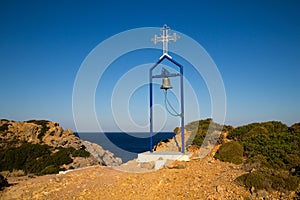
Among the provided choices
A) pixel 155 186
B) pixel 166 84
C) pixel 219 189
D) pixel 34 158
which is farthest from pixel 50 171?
pixel 219 189

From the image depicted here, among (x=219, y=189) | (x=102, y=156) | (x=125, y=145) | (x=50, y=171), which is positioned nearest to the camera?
(x=219, y=189)

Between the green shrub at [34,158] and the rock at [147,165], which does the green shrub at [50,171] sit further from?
the rock at [147,165]

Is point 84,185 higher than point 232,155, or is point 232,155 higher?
point 232,155

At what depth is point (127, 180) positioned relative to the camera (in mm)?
7891

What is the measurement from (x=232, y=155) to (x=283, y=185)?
3.58 meters

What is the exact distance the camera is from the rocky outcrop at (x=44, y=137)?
2042 centimetres

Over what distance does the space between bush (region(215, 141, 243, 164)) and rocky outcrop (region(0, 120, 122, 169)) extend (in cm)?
1032

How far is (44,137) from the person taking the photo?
2247cm

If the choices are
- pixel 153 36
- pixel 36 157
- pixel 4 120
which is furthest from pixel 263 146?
pixel 4 120

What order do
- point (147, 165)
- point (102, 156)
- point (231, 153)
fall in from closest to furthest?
point (231, 153), point (147, 165), point (102, 156)

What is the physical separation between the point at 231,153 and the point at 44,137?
56.1ft

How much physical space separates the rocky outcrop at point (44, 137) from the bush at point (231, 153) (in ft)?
33.9

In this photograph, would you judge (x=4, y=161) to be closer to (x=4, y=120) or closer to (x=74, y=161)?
(x=74, y=161)

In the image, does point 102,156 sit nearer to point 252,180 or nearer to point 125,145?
point 252,180
